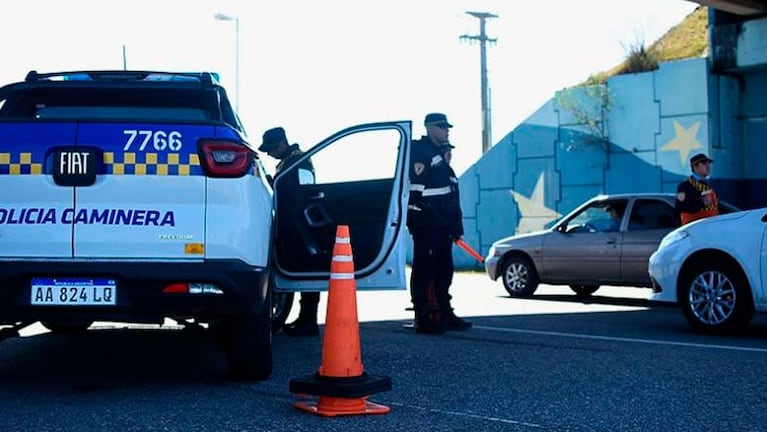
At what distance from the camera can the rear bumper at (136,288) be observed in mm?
5852

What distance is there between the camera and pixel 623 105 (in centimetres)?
2123

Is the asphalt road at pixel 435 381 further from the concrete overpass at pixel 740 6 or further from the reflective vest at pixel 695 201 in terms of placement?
the concrete overpass at pixel 740 6

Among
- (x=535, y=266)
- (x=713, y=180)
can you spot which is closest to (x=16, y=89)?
(x=535, y=266)

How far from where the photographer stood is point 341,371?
560 cm

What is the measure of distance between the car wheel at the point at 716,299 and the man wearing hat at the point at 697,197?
1709 millimetres

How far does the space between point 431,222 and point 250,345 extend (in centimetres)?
358

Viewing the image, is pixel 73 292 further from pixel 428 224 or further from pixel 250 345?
pixel 428 224

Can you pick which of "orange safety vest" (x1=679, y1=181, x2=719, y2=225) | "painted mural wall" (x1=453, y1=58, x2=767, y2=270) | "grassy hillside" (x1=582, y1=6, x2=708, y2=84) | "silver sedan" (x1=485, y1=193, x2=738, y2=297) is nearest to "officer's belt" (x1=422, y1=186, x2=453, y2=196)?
"orange safety vest" (x1=679, y1=181, x2=719, y2=225)

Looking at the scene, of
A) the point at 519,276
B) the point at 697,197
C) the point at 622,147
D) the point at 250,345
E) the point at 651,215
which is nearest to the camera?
the point at 250,345

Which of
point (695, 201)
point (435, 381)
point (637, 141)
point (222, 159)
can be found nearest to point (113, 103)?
point (222, 159)

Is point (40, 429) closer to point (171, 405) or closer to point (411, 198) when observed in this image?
point (171, 405)

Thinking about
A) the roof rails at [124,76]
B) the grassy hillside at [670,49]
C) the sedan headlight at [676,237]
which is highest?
the grassy hillside at [670,49]

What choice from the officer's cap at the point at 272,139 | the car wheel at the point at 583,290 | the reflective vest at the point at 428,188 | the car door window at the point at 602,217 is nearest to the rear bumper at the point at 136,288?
the officer's cap at the point at 272,139

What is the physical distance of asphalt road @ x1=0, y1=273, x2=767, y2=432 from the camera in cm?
547
